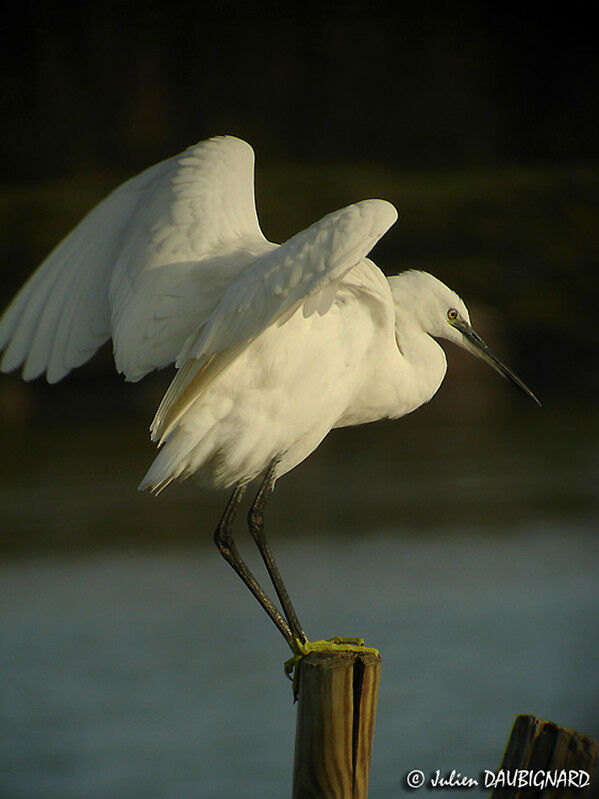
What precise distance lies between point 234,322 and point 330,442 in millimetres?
6676

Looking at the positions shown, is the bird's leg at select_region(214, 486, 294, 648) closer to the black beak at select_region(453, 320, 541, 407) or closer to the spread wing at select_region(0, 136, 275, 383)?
the spread wing at select_region(0, 136, 275, 383)

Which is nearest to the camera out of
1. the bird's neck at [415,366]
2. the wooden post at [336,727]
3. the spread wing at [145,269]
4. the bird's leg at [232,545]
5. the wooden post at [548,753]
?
the wooden post at [548,753]

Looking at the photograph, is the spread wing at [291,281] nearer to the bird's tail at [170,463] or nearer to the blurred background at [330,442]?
the bird's tail at [170,463]

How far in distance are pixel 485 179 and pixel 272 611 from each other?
325 inches

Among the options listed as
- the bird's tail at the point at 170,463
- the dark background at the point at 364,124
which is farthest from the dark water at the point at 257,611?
the bird's tail at the point at 170,463

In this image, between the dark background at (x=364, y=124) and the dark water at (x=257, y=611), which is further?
the dark background at (x=364, y=124)

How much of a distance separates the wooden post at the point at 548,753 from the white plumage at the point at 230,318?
0.68 metres

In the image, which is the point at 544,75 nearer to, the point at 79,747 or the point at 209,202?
the point at 79,747

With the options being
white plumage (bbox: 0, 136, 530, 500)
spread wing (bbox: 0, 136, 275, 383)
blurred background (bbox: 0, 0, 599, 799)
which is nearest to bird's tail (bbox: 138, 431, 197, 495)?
white plumage (bbox: 0, 136, 530, 500)

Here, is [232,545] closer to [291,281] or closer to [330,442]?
[291,281]

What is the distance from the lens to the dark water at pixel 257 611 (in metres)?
4.52

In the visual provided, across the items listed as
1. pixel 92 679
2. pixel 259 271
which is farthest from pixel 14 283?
pixel 259 271

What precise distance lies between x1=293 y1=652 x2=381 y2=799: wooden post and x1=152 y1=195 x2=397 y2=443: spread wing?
0.51m

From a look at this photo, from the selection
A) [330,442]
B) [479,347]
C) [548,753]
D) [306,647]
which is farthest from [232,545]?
[330,442]
